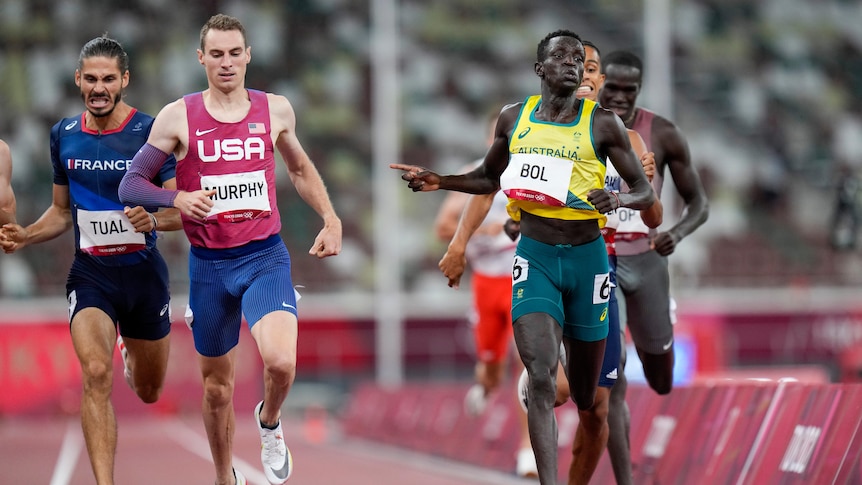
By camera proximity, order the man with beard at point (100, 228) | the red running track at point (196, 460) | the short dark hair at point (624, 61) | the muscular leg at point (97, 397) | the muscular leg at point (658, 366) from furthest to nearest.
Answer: the red running track at point (196, 460)
the muscular leg at point (658, 366)
the short dark hair at point (624, 61)
the man with beard at point (100, 228)
the muscular leg at point (97, 397)

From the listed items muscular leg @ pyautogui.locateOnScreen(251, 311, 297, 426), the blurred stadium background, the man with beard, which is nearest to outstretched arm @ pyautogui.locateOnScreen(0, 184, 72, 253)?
the man with beard

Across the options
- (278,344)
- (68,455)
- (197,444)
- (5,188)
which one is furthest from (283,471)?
(197,444)

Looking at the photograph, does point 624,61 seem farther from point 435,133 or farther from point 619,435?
point 435,133

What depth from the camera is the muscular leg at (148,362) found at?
8.70 metres

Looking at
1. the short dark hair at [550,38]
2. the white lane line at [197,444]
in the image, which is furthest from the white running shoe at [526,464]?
the short dark hair at [550,38]

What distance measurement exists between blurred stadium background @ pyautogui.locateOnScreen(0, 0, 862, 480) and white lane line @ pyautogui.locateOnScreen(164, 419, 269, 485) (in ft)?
9.19

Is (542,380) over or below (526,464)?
over

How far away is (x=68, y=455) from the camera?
1558 cm

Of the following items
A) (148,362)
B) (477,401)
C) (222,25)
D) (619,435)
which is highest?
(222,25)

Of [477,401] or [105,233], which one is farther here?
[477,401]

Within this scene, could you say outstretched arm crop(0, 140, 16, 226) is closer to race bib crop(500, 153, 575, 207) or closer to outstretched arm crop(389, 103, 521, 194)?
outstretched arm crop(389, 103, 521, 194)

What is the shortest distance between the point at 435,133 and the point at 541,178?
21402 millimetres

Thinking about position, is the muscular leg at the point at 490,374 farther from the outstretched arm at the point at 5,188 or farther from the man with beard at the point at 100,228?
the outstretched arm at the point at 5,188

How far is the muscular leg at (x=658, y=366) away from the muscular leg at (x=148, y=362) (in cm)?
303
